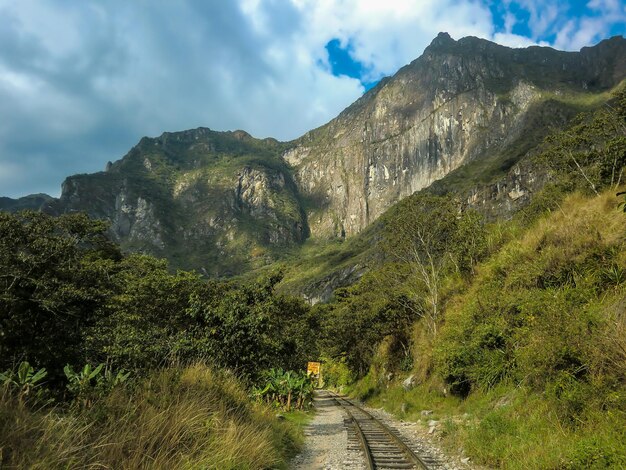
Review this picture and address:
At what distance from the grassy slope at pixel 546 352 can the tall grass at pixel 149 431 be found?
5017 millimetres

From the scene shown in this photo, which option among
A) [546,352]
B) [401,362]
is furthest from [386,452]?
[401,362]

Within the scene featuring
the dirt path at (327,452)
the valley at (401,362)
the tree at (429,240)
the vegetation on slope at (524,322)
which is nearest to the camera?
the valley at (401,362)

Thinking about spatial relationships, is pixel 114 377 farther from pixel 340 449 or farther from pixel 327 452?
pixel 340 449

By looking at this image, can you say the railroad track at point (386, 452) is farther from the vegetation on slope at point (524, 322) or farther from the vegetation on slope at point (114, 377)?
the vegetation on slope at point (114, 377)

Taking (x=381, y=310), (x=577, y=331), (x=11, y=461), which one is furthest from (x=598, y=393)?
(x=381, y=310)

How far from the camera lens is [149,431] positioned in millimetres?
5160

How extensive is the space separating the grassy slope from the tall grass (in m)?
5.02

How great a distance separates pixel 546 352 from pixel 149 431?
772 cm

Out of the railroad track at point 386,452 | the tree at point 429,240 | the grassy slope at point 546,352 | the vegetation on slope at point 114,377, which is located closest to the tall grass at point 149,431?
the vegetation on slope at point 114,377

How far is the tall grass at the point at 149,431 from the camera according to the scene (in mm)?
3658

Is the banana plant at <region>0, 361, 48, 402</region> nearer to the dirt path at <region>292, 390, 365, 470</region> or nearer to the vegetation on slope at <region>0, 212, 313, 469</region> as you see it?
the vegetation on slope at <region>0, 212, 313, 469</region>

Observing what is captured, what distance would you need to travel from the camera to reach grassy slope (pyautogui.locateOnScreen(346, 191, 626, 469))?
6816mm

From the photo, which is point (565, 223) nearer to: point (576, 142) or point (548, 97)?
point (576, 142)

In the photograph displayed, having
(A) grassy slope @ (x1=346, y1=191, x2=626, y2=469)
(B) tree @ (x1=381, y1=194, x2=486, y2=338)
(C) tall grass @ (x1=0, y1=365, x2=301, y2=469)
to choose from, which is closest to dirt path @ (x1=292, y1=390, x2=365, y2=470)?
(C) tall grass @ (x1=0, y1=365, x2=301, y2=469)
